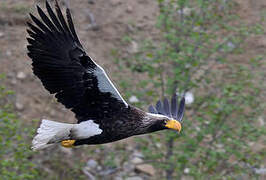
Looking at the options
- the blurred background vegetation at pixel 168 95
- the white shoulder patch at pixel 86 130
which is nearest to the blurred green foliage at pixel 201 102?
the blurred background vegetation at pixel 168 95

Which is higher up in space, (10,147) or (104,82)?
(104,82)

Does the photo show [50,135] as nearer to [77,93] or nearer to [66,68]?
[77,93]

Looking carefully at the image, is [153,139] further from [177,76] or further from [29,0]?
[29,0]

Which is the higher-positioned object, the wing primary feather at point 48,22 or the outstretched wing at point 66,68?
the wing primary feather at point 48,22

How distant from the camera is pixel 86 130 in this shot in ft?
20.6

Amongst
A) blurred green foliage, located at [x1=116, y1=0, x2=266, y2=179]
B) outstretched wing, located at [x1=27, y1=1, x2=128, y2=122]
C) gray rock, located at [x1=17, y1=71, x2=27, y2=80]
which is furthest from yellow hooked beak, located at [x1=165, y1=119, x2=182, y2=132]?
gray rock, located at [x1=17, y1=71, x2=27, y2=80]

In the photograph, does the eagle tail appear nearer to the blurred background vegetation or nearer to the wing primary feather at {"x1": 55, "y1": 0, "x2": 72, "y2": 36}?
the wing primary feather at {"x1": 55, "y1": 0, "x2": 72, "y2": 36}

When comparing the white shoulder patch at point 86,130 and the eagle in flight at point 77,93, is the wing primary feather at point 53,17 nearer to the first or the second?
the eagle in flight at point 77,93

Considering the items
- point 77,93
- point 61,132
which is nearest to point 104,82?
point 77,93

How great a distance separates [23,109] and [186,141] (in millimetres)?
2741

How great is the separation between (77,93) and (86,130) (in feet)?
1.29

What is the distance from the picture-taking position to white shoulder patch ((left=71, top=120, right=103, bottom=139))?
6.27 m

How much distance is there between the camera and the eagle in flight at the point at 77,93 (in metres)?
5.91

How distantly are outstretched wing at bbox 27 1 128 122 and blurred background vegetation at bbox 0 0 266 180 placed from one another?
1.69 metres
